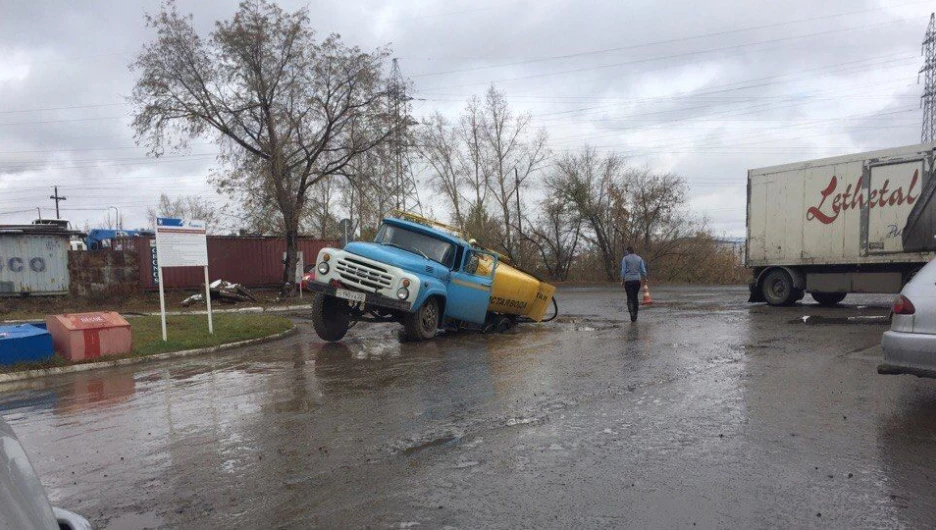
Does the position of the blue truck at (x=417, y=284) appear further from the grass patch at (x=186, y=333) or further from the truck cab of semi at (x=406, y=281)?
the grass patch at (x=186, y=333)

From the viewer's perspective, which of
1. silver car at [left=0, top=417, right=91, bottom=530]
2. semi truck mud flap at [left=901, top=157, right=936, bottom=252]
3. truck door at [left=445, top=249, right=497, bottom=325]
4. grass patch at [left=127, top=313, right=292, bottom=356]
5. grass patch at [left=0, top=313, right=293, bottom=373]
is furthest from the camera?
semi truck mud flap at [left=901, top=157, right=936, bottom=252]

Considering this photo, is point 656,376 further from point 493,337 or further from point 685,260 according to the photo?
point 685,260

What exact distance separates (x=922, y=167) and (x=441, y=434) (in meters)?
15.1

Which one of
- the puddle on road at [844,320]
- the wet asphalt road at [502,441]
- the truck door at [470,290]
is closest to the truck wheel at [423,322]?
the truck door at [470,290]

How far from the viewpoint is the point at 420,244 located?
1305 centimetres

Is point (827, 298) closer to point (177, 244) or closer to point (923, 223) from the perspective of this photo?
point (923, 223)

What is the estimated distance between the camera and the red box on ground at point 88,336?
1134 centimetres

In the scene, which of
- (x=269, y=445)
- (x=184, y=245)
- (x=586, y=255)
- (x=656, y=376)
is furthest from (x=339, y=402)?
(x=586, y=255)

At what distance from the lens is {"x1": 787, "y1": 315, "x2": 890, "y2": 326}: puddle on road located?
13.3 metres

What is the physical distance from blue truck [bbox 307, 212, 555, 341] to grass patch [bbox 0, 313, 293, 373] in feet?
8.00

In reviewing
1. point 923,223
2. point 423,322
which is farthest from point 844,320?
point 423,322

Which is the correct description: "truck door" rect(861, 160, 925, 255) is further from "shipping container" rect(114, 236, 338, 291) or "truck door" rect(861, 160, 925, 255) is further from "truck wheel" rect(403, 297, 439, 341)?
"shipping container" rect(114, 236, 338, 291)

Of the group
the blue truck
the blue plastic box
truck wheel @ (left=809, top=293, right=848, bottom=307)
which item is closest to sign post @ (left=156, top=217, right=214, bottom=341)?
the blue plastic box

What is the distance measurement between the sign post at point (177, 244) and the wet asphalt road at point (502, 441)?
3.20m
